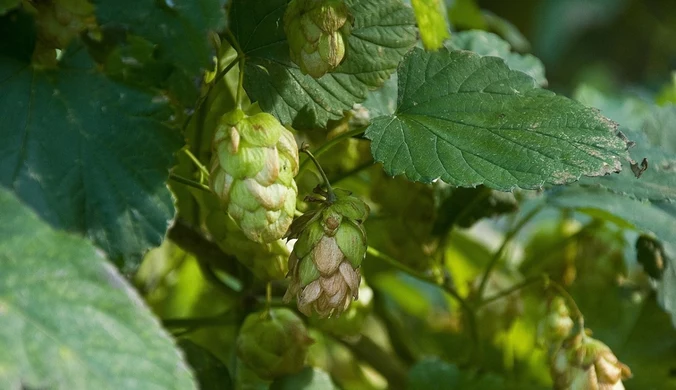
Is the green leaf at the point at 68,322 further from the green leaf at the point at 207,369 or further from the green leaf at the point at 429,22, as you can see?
the green leaf at the point at 429,22

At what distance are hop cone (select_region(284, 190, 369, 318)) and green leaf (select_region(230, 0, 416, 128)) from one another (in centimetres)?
8

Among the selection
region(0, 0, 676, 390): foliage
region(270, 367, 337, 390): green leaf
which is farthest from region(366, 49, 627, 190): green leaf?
region(270, 367, 337, 390): green leaf

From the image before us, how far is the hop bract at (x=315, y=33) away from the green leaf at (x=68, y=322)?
20cm

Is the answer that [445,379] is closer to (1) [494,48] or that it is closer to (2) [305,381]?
(2) [305,381]

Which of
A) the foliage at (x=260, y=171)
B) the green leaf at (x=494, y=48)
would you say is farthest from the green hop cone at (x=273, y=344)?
the green leaf at (x=494, y=48)

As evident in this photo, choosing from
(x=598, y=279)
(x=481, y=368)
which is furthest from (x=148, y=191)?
(x=598, y=279)

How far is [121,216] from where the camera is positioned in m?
0.49

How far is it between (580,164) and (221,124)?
0.74 ft

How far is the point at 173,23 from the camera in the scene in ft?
1.57

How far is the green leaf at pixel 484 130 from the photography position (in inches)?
20.9

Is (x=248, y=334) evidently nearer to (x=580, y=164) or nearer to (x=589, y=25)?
(x=580, y=164)

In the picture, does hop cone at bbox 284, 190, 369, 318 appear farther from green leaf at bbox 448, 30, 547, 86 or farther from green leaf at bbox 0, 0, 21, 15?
green leaf at bbox 448, 30, 547, 86

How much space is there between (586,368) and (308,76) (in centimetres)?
31

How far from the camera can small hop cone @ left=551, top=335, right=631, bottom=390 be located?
645 mm
